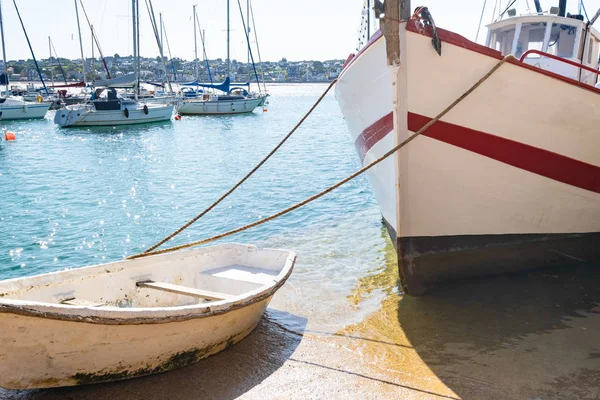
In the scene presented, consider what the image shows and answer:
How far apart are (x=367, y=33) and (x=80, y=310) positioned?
5458mm

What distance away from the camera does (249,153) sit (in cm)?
2453

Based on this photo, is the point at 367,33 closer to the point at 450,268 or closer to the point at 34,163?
the point at 450,268

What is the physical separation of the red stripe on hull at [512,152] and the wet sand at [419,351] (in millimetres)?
1361

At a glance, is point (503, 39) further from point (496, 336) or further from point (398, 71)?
point (496, 336)

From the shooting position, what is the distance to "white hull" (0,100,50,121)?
38312mm

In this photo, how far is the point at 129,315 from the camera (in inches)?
163

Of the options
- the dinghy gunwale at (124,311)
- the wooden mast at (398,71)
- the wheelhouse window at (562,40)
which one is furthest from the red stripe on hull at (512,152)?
the wheelhouse window at (562,40)

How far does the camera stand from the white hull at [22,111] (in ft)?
126

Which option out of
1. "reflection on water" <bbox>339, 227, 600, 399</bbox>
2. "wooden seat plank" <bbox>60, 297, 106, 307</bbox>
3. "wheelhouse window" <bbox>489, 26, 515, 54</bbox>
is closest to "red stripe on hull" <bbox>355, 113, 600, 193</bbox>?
"reflection on water" <bbox>339, 227, 600, 399</bbox>

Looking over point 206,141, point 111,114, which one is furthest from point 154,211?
point 111,114

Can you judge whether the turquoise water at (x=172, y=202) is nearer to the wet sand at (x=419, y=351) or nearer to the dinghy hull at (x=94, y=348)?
the wet sand at (x=419, y=351)

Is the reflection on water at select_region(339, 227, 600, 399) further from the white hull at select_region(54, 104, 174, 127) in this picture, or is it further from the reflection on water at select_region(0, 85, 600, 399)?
the white hull at select_region(54, 104, 174, 127)

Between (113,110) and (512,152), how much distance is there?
31.7 m

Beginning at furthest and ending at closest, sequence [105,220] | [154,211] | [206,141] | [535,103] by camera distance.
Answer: [206,141], [154,211], [105,220], [535,103]
